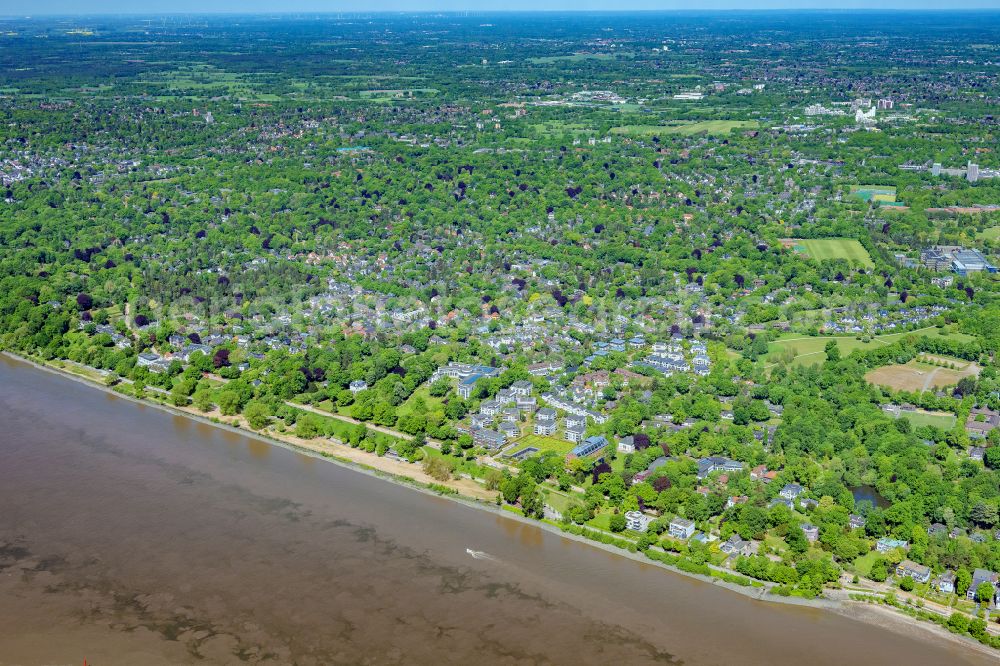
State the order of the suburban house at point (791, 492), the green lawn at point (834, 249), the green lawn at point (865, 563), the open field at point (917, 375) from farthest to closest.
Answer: the green lawn at point (834, 249), the open field at point (917, 375), the suburban house at point (791, 492), the green lawn at point (865, 563)

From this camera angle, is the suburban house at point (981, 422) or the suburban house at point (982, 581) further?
the suburban house at point (981, 422)

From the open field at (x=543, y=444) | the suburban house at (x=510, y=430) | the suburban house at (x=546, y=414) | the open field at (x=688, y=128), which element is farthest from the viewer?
the open field at (x=688, y=128)

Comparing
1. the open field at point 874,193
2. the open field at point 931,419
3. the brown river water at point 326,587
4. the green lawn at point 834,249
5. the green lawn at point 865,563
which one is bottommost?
the brown river water at point 326,587

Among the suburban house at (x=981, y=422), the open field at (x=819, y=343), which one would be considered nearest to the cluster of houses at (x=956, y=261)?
the open field at (x=819, y=343)

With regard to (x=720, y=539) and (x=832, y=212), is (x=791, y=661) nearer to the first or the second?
(x=720, y=539)

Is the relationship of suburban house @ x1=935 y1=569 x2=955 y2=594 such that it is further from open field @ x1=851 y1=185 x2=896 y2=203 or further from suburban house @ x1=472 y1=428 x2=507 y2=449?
open field @ x1=851 y1=185 x2=896 y2=203

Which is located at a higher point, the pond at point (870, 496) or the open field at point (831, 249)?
the open field at point (831, 249)

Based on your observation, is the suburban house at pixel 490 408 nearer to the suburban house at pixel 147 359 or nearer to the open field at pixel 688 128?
the suburban house at pixel 147 359

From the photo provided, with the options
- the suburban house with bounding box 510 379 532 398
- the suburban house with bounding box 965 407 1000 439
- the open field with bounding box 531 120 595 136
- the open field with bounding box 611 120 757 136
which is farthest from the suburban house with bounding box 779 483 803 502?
the open field with bounding box 611 120 757 136
